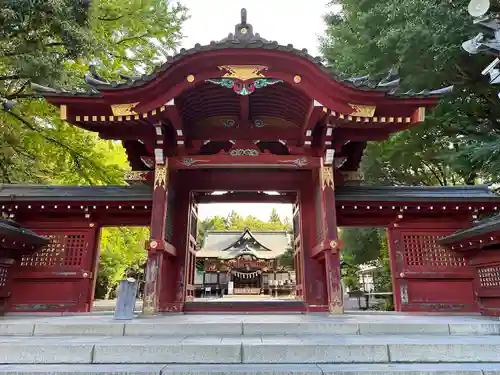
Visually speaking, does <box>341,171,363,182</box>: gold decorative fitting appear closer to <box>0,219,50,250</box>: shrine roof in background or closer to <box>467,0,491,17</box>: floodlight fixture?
<box>467,0,491,17</box>: floodlight fixture

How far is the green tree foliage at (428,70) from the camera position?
8438mm

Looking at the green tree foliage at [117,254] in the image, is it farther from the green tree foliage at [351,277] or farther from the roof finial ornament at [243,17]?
the green tree foliage at [351,277]

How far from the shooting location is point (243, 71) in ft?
19.3

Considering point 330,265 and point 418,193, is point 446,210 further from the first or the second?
point 330,265

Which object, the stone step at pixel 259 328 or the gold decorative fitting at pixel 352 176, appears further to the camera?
the gold decorative fitting at pixel 352 176

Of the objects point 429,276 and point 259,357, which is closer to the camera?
point 259,357

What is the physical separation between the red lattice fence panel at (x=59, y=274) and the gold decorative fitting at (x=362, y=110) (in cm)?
594

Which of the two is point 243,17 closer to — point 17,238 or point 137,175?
point 137,175

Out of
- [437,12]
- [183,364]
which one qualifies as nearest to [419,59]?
[437,12]

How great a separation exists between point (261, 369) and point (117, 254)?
1579 cm

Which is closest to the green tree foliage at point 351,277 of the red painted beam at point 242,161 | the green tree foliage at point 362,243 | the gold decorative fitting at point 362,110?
the green tree foliage at point 362,243

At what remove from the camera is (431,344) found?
11.7 ft

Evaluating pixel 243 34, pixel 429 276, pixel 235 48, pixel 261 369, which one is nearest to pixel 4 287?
pixel 261 369

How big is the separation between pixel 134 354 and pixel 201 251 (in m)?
21.5
